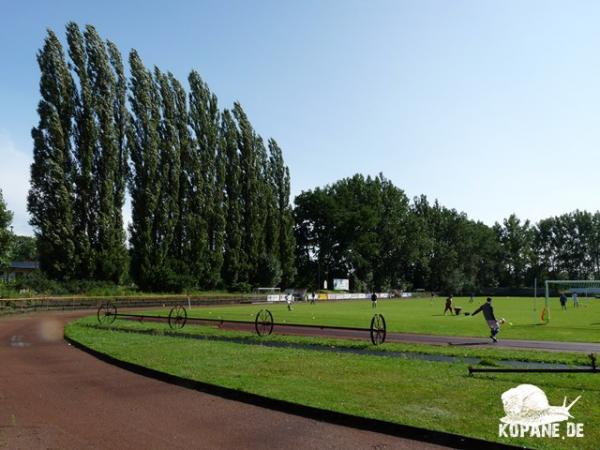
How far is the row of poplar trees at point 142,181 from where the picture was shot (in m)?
46.9

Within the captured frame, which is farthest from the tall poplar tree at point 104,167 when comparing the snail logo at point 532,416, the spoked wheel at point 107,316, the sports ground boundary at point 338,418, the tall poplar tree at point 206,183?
the snail logo at point 532,416

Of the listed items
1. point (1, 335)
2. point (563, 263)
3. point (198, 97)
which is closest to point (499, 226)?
point (563, 263)

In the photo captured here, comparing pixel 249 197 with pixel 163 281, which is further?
pixel 249 197

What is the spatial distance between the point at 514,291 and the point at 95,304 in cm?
10356

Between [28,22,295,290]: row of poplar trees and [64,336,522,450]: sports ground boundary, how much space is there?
131ft

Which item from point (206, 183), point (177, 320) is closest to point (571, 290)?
point (206, 183)

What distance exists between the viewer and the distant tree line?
100 metres

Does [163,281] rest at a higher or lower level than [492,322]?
higher

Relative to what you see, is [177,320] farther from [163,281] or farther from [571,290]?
[571,290]

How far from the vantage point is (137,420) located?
822 centimetres

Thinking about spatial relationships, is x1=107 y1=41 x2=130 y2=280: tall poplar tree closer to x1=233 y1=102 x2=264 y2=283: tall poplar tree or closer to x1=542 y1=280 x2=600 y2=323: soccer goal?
x1=233 y1=102 x2=264 y2=283: tall poplar tree

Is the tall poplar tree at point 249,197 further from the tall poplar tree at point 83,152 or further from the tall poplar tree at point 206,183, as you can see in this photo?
the tall poplar tree at point 83,152

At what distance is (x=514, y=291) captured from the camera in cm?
12175

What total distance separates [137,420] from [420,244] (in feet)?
353
